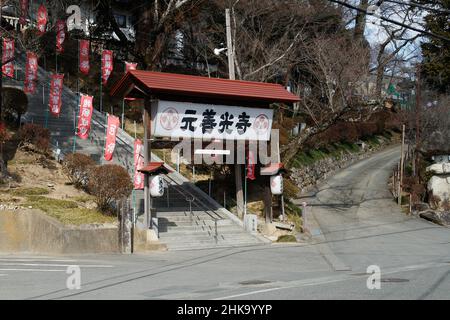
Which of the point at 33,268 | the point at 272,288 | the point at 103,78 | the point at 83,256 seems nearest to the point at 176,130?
the point at 83,256

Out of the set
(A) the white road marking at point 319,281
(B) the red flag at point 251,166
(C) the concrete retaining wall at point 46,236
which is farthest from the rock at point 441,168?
(C) the concrete retaining wall at point 46,236

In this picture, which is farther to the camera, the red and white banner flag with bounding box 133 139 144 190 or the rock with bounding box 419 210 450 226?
the rock with bounding box 419 210 450 226

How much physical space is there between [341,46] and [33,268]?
2630cm

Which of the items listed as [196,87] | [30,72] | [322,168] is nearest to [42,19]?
[30,72]

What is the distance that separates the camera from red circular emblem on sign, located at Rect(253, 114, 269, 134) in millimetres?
22875

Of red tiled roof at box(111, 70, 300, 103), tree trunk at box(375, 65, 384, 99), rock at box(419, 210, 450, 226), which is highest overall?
tree trunk at box(375, 65, 384, 99)

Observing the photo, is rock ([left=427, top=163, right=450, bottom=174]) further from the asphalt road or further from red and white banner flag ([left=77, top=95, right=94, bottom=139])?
red and white banner flag ([left=77, top=95, right=94, bottom=139])

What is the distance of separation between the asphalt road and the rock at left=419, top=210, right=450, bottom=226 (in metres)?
1.94

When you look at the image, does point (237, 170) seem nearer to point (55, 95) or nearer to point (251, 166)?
point (251, 166)

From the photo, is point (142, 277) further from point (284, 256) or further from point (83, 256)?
point (284, 256)

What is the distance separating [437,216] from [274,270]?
18.2 meters

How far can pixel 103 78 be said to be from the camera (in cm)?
3597

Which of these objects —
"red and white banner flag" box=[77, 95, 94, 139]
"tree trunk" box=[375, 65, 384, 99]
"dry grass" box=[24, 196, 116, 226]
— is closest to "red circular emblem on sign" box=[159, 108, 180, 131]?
"dry grass" box=[24, 196, 116, 226]

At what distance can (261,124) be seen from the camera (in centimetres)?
2298
